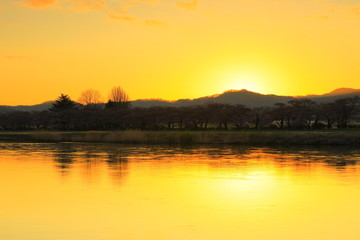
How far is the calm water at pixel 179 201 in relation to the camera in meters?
16.4

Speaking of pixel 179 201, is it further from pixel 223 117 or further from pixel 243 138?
pixel 223 117

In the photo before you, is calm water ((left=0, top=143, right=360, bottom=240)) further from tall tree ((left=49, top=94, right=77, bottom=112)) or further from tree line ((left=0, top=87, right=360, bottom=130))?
tall tree ((left=49, top=94, right=77, bottom=112))

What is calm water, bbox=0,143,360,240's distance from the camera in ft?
53.8

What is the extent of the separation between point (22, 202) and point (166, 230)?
346 inches

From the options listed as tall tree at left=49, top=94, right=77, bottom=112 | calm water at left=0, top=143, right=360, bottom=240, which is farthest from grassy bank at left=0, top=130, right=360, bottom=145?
tall tree at left=49, top=94, right=77, bottom=112

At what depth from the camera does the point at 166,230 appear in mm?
16609

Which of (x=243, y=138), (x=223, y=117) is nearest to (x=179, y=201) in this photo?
(x=243, y=138)

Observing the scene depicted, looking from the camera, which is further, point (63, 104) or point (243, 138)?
point (63, 104)

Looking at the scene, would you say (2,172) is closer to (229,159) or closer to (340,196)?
(229,159)

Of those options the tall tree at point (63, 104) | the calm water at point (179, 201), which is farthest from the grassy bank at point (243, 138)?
the tall tree at point (63, 104)

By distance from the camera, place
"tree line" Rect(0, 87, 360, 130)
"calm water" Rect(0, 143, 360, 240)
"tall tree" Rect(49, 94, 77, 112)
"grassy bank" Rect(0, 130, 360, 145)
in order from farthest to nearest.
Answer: "tall tree" Rect(49, 94, 77, 112) → "tree line" Rect(0, 87, 360, 130) → "grassy bank" Rect(0, 130, 360, 145) → "calm water" Rect(0, 143, 360, 240)

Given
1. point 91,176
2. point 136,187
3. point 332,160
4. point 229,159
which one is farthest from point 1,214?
point 332,160

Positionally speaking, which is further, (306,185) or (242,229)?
(306,185)

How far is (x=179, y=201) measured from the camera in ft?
73.4
